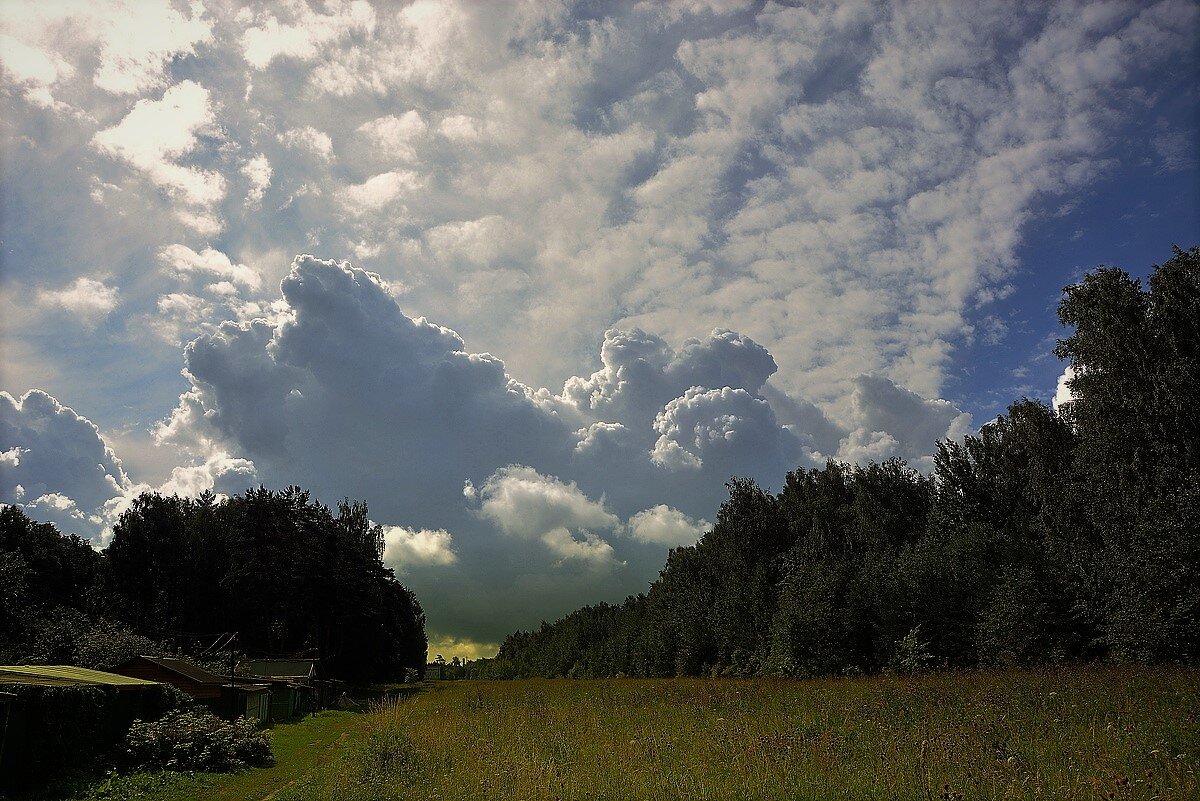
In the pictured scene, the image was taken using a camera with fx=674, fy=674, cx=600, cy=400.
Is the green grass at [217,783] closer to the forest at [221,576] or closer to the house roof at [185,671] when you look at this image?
the house roof at [185,671]

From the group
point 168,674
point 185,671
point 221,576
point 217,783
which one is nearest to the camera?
point 217,783

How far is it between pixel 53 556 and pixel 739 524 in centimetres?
6745

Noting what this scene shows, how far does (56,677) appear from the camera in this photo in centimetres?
1894

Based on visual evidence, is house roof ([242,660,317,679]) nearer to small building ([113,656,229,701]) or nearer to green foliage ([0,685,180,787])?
small building ([113,656,229,701])

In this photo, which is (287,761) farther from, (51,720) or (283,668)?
(283,668)

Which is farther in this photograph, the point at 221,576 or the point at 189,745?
the point at 221,576

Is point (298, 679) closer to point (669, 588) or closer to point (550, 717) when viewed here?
point (550, 717)

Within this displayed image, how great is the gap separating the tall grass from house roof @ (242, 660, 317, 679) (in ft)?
105

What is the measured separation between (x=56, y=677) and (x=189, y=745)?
4.24 meters

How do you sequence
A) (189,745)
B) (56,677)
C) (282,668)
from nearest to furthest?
1. (56,677)
2. (189,745)
3. (282,668)

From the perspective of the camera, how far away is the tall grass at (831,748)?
10188 millimetres

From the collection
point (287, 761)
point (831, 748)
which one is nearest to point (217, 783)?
point (287, 761)

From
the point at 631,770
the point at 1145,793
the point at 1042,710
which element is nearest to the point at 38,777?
the point at 631,770

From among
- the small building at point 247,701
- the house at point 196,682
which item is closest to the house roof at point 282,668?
the small building at point 247,701
